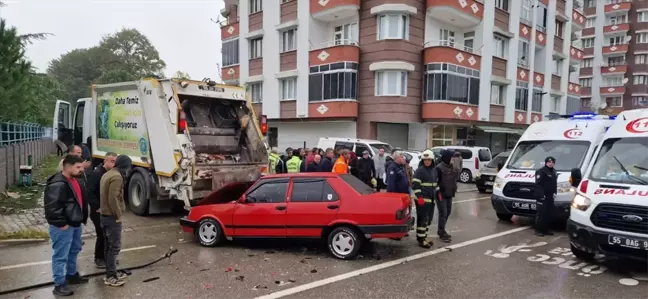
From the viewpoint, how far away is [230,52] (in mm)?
29609

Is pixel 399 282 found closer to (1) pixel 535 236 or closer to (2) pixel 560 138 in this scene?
(1) pixel 535 236

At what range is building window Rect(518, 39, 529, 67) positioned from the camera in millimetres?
27438

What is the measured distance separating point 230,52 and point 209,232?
24359mm

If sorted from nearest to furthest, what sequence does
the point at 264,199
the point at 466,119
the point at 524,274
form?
the point at 524,274 < the point at 264,199 < the point at 466,119

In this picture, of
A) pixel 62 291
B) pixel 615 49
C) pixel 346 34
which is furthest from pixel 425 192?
pixel 615 49

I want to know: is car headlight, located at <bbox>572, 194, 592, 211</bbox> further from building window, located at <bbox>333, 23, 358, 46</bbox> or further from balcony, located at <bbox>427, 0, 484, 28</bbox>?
balcony, located at <bbox>427, 0, 484, 28</bbox>

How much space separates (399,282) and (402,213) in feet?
3.92

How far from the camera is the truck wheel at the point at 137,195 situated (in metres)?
9.34

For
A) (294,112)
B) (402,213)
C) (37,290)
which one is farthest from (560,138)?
(294,112)

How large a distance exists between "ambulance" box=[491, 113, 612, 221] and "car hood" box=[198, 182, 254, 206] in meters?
5.58

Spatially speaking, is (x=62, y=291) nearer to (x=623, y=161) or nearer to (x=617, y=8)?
(x=623, y=161)

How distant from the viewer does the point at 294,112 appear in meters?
24.9

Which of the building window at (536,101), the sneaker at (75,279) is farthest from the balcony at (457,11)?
the sneaker at (75,279)

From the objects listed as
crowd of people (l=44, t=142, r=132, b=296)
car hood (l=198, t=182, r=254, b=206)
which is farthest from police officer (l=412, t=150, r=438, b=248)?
crowd of people (l=44, t=142, r=132, b=296)
